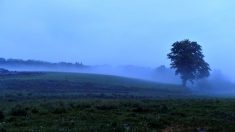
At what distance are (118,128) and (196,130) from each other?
419 centimetres

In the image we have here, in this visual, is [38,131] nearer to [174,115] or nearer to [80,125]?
[80,125]

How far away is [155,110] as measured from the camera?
3525 cm

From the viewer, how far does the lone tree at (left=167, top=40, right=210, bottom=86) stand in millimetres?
118125

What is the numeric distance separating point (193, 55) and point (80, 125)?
9536cm

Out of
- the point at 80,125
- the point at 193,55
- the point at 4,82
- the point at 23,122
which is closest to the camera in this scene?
the point at 80,125

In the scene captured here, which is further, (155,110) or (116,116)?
(155,110)

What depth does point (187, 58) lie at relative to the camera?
11756cm

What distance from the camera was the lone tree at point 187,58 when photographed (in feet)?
388

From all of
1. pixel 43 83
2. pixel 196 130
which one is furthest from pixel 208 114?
pixel 43 83

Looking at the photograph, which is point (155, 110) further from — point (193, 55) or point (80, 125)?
point (193, 55)

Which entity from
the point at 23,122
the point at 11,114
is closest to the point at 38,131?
the point at 23,122

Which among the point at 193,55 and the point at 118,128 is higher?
the point at 193,55

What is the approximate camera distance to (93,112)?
113ft

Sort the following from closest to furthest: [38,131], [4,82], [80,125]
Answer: [38,131], [80,125], [4,82]
